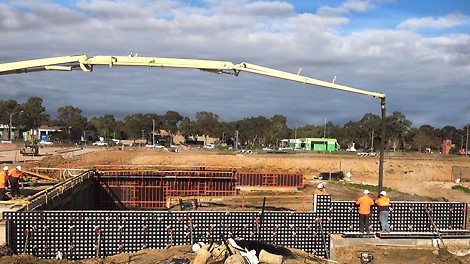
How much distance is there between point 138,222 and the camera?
14.7 meters

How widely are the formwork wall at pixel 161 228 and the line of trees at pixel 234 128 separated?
87.8m

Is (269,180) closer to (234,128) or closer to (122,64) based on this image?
(122,64)

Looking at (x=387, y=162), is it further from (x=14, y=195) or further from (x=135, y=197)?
(x=14, y=195)

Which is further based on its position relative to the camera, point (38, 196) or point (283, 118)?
point (283, 118)

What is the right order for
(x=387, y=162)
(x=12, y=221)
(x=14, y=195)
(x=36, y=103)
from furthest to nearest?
(x=36, y=103) → (x=387, y=162) → (x=14, y=195) → (x=12, y=221)

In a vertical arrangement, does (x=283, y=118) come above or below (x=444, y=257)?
above

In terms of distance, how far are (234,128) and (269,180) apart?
96.2 m

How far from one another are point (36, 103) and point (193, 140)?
5013cm

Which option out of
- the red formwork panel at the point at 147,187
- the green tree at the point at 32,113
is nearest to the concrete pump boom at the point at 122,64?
the red formwork panel at the point at 147,187

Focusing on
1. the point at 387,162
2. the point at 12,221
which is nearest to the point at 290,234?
the point at 12,221

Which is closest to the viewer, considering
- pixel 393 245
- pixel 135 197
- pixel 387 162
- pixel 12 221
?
pixel 12 221

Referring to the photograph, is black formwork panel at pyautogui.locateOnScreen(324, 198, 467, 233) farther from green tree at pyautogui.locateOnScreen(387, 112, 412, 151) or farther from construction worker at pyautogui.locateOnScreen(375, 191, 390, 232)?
green tree at pyautogui.locateOnScreen(387, 112, 412, 151)

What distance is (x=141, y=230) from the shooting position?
14711 mm

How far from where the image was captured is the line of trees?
110 metres
